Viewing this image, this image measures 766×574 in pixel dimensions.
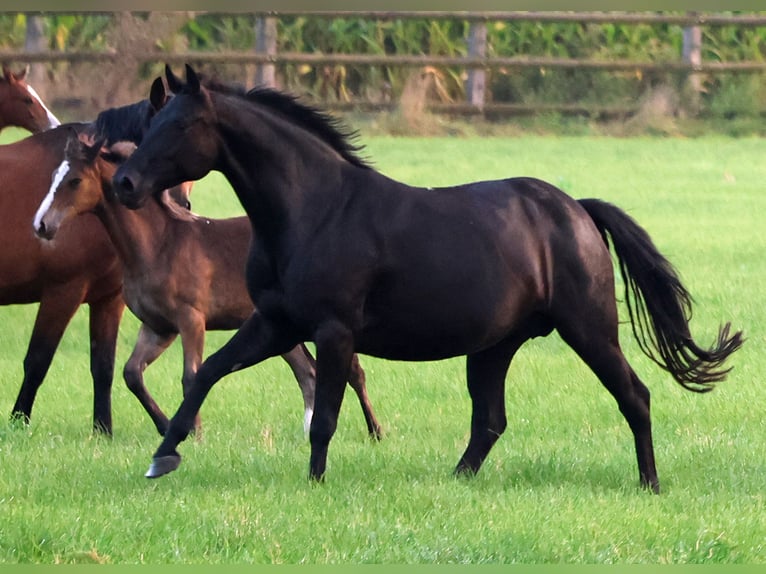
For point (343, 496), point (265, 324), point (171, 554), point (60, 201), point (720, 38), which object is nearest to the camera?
point (171, 554)

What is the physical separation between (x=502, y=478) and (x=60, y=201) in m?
2.72

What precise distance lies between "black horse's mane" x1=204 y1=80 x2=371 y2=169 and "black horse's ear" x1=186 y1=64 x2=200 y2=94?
0.19m

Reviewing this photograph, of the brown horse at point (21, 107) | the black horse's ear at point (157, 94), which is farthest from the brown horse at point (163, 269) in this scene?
the brown horse at point (21, 107)

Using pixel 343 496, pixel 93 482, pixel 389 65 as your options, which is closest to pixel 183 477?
pixel 93 482

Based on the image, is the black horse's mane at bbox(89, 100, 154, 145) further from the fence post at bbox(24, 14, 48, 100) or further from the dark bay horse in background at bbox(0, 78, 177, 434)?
the fence post at bbox(24, 14, 48, 100)

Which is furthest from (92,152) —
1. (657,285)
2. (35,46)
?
(35,46)

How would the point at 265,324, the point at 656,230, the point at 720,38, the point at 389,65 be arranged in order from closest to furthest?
the point at 265,324 → the point at 656,230 → the point at 389,65 → the point at 720,38

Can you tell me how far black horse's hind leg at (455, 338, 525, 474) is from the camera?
681 cm

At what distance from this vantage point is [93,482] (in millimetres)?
6352

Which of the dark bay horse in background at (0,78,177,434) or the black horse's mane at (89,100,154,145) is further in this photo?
the dark bay horse in background at (0,78,177,434)

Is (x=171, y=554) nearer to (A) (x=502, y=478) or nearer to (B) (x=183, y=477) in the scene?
(B) (x=183, y=477)

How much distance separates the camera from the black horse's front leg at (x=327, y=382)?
6.21 meters

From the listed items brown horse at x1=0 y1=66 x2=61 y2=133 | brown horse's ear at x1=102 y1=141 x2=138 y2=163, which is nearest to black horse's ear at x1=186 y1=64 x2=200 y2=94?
brown horse's ear at x1=102 y1=141 x2=138 y2=163

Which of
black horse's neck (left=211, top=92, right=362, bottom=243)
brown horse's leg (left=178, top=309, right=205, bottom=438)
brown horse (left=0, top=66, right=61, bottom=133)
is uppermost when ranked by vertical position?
black horse's neck (left=211, top=92, right=362, bottom=243)
